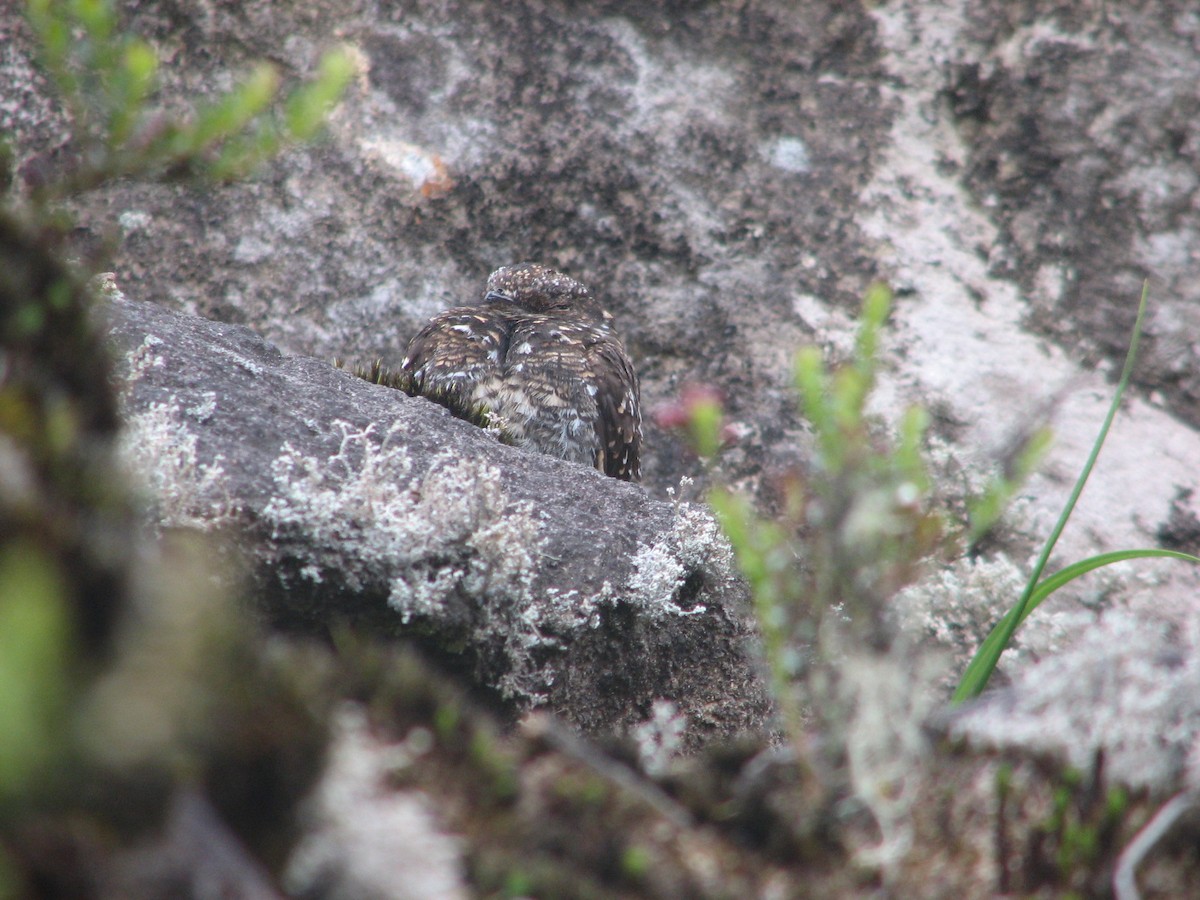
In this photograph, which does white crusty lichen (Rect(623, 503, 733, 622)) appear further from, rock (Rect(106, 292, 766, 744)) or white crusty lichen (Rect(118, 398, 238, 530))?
white crusty lichen (Rect(118, 398, 238, 530))

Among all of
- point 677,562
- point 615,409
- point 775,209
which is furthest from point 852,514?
point 775,209

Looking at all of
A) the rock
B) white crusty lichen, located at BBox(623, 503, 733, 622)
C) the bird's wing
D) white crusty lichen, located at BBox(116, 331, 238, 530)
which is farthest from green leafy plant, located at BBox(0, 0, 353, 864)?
the bird's wing

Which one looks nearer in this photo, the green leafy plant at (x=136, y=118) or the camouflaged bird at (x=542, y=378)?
the green leafy plant at (x=136, y=118)

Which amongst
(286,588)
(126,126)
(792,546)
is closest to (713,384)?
(792,546)

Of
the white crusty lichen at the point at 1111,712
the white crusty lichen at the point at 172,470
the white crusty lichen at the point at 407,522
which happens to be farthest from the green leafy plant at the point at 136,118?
the white crusty lichen at the point at 1111,712

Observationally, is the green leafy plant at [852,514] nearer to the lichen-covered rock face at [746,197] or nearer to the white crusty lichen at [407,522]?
the white crusty lichen at [407,522]

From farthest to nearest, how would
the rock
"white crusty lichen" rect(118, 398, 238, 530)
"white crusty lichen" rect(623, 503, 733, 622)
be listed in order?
"white crusty lichen" rect(623, 503, 733, 622), the rock, "white crusty lichen" rect(118, 398, 238, 530)

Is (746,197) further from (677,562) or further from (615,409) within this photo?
(677,562)
